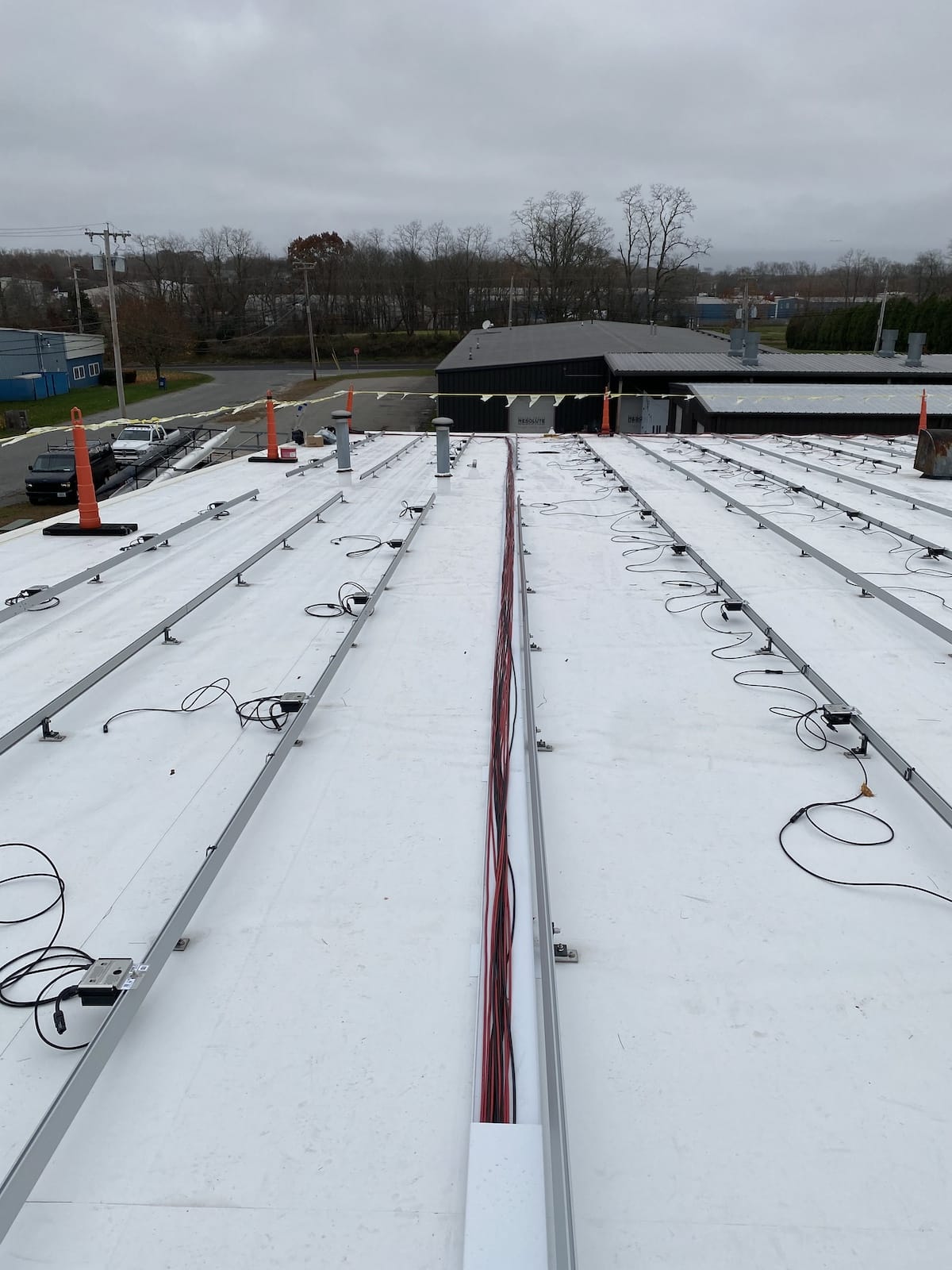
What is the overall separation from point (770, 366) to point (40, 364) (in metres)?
31.9

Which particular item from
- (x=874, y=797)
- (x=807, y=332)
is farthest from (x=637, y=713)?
(x=807, y=332)

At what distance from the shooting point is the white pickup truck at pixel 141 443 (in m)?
19.7

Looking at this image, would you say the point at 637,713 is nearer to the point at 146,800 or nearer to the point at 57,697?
the point at 146,800

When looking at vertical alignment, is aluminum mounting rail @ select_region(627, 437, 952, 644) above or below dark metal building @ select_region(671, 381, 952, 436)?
below

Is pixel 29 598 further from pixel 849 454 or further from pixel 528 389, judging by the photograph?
pixel 528 389

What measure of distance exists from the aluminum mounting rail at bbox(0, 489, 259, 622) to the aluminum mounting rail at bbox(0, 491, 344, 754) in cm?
90

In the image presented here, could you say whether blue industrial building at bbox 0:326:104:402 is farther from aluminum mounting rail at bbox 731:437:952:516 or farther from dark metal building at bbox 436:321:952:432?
aluminum mounting rail at bbox 731:437:952:516

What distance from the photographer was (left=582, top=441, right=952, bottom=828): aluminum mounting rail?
331 centimetres

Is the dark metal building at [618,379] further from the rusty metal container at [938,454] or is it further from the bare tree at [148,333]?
the bare tree at [148,333]

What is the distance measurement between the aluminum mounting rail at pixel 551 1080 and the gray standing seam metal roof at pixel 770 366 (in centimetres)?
1906

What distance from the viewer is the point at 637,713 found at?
13.8ft

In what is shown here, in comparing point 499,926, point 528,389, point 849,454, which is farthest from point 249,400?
point 499,926

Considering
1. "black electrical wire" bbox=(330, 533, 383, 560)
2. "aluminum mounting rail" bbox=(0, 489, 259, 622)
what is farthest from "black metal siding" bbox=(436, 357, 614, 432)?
"black electrical wire" bbox=(330, 533, 383, 560)

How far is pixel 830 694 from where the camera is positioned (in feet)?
13.9
